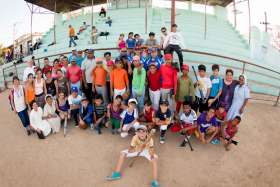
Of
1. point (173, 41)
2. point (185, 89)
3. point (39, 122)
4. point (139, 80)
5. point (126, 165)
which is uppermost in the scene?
point (173, 41)

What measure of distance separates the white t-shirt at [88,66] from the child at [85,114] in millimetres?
685

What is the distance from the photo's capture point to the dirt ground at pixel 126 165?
16.4 feet

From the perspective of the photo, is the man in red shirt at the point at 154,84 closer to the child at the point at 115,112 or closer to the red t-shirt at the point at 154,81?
the red t-shirt at the point at 154,81

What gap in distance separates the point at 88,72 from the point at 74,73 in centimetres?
38

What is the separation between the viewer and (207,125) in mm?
5781

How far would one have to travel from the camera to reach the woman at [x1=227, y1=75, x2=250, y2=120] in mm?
5836

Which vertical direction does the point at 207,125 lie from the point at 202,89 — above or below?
below

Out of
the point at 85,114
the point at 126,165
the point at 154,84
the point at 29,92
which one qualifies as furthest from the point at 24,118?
the point at 154,84

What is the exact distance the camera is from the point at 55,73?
6961 mm

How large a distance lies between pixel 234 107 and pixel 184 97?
1.22 metres

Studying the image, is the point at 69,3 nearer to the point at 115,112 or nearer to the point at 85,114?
the point at 85,114

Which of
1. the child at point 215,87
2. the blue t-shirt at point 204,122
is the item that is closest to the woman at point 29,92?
the blue t-shirt at point 204,122

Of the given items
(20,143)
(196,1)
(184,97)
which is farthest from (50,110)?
(196,1)

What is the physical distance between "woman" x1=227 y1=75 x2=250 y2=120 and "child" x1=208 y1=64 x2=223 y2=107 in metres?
0.37
